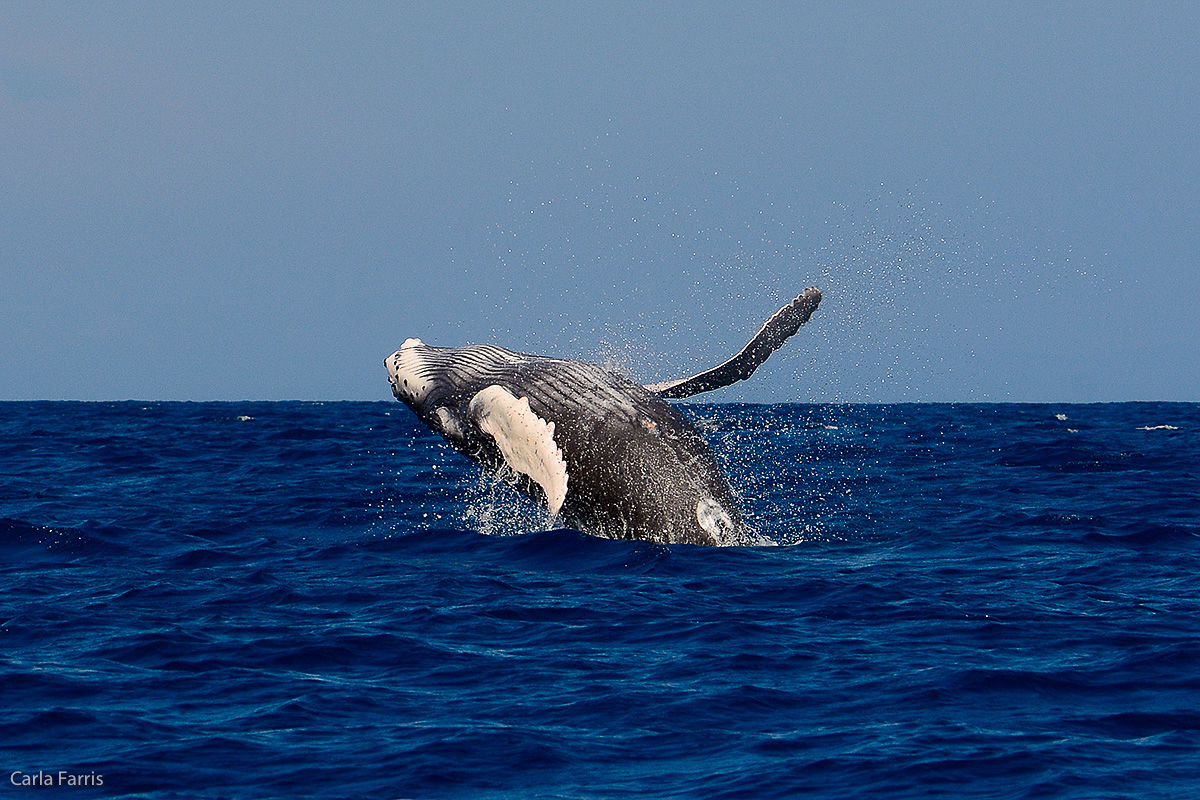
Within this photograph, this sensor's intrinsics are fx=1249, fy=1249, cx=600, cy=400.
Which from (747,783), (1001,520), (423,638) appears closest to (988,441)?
(1001,520)

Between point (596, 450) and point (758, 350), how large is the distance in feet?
11.1

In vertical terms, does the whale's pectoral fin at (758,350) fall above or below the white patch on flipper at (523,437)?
above

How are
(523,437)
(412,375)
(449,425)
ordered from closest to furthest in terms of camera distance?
1. (523,437)
2. (449,425)
3. (412,375)

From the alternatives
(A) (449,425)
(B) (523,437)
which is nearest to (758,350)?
(B) (523,437)

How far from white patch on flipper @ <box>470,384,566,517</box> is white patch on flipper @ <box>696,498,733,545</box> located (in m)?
1.48

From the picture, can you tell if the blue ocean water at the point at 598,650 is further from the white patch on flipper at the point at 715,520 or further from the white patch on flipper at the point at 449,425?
the white patch on flipper at the point at 449,425

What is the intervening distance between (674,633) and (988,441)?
23151 millimetres

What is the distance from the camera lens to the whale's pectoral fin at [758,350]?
50.4 ft

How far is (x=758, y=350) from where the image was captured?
1548 cm

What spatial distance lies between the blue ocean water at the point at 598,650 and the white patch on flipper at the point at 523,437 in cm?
80

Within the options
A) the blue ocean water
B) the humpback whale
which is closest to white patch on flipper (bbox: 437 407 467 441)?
the humpback whale

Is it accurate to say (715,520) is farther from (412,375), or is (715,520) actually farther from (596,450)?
(412,375)

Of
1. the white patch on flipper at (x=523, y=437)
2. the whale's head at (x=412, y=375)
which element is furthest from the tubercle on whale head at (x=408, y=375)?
the white patch on flipper at (x=523, y=437)

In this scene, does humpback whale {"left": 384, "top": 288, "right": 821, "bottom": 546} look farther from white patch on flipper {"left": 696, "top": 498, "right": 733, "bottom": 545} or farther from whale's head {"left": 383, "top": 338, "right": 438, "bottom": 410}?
whale's head {"left": 383, "top": 338, "right": 438, "bottom": 410}
